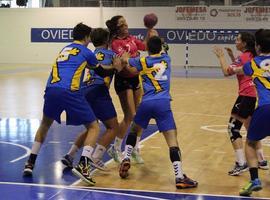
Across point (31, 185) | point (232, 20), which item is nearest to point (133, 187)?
point (31, 185)

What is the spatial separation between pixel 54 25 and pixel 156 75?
2270 cm

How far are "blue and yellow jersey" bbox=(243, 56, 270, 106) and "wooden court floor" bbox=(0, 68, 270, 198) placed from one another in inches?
41.8

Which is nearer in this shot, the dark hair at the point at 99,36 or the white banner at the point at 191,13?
the dark hair at the point at 99,36

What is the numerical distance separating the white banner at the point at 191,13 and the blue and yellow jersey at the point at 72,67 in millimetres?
20168

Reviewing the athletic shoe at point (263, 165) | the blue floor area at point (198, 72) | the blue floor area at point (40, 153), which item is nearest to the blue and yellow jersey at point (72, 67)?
the blue floor area at point (40, 153)

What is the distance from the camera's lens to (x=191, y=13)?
84.6 ft

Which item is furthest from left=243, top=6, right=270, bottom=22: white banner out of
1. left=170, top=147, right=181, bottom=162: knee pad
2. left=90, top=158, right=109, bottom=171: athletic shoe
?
left=170, top=147, right=181, bottom=162: knee pad

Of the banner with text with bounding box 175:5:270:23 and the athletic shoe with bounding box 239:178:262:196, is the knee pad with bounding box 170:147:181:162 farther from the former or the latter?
the banner with text with bounding box 175:5:270:23

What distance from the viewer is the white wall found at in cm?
2589

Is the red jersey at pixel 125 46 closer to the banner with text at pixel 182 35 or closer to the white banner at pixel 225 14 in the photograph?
the banner with text at pixel 182 35

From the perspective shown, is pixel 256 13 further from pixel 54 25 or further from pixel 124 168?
pixel 124 168

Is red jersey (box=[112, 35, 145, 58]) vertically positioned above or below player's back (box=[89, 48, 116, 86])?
above

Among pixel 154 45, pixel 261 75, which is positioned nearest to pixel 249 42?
pixel 261 75

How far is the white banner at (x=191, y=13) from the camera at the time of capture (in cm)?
2556
